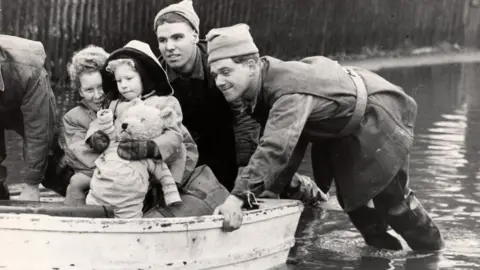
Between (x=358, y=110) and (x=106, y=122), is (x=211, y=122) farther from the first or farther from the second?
(x=106, y=122)

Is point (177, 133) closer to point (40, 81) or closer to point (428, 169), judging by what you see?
point (40, 81)

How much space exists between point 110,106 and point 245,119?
1.19 m

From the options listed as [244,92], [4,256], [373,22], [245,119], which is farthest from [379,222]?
[373,22]

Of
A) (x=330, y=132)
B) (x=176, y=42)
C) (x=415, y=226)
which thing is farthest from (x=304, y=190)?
(x=176, y=42)

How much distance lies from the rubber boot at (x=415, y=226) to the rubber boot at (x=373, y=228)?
0.09 meters

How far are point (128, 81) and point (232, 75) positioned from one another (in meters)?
0.62

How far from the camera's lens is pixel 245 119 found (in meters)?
7.38

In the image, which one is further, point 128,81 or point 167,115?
point 128,81

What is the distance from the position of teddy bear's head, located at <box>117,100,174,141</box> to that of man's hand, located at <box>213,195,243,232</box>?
0.56 meters

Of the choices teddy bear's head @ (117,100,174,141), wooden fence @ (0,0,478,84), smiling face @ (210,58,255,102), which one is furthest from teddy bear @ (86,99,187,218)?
wooden fence @ (0,0,478,84)

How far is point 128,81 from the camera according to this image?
20.9 feet

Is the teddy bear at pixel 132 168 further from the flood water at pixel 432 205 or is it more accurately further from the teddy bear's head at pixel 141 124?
the flood water at pixel 432 205

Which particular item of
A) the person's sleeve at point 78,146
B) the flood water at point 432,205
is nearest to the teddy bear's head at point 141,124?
the person's sleeve at point 78,146

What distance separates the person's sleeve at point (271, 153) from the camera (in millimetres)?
6176
